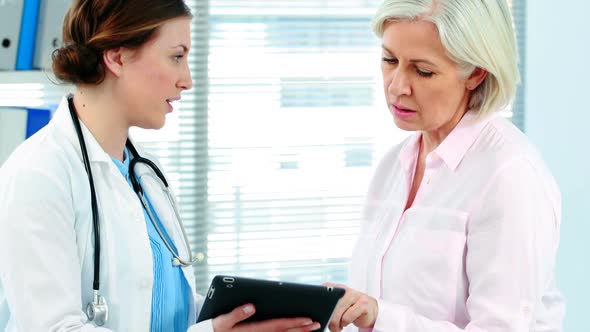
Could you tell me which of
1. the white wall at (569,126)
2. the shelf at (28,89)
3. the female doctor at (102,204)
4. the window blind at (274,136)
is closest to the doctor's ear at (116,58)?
the female doctor at (102,204)

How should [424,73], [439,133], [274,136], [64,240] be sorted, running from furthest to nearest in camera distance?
[274,136] → [439,133] → [424,73] → [64,240]

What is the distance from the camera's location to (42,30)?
164cm

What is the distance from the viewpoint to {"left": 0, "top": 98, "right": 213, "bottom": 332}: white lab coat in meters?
1.07

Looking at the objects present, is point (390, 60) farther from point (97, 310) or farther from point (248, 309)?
point (97, 310)

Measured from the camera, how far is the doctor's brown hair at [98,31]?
1.22 m

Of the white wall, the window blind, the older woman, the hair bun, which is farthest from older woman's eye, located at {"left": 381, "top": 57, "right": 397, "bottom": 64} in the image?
the white wall

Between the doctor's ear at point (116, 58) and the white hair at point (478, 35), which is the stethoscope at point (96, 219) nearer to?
the doctor's ear at point (116, 58)

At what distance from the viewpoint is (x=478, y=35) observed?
4.17ft

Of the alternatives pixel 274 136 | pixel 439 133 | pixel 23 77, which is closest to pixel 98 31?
pixel 23 77

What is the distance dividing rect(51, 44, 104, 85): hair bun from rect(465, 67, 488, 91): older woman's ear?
2.30 ft

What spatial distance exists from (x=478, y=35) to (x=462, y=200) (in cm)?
31

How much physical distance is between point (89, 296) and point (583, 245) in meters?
2.24

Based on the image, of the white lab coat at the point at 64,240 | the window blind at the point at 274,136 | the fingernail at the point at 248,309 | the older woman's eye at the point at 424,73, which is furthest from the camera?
the window blind at the point at 274,136

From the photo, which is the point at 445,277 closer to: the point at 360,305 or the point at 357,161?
the point at 360,305
